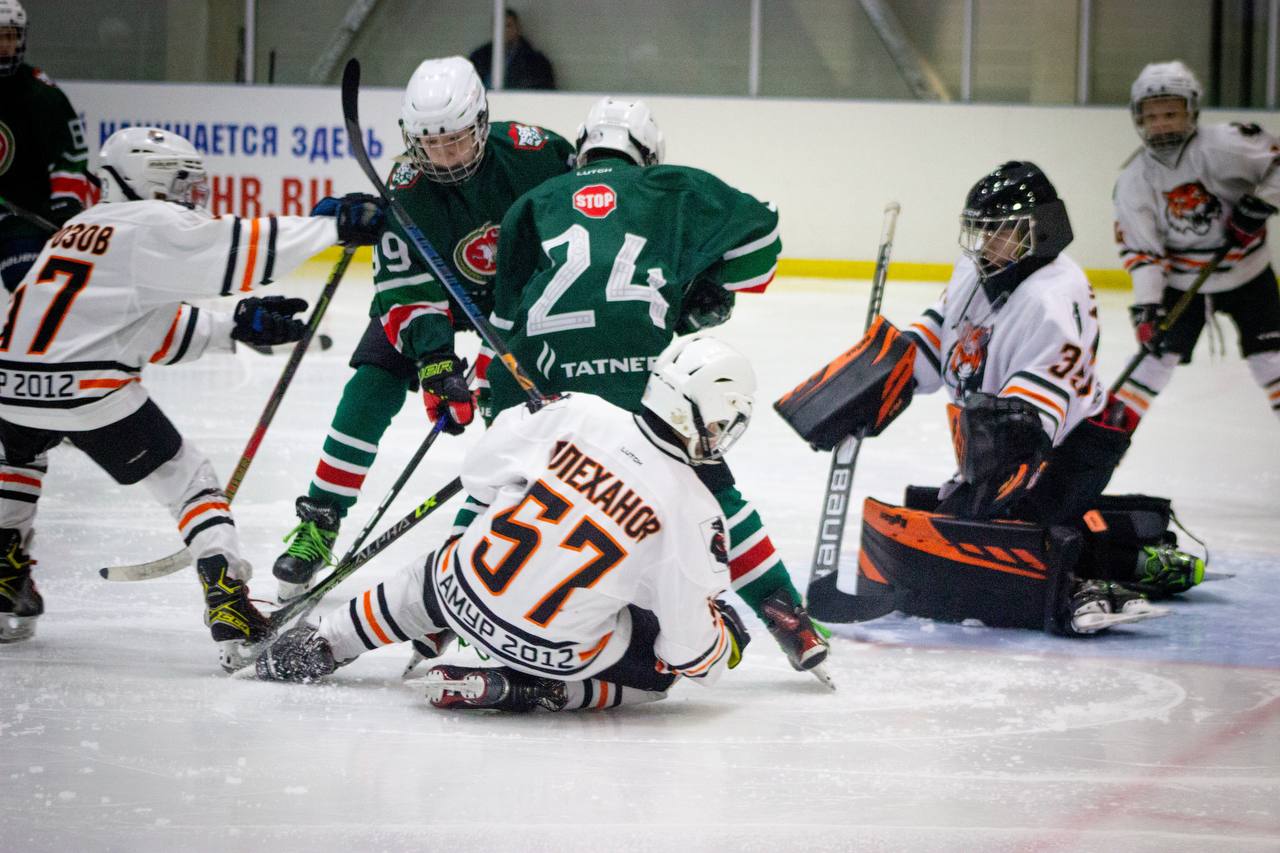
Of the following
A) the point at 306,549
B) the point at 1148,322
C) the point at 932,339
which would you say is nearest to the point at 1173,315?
the point at 1148,322

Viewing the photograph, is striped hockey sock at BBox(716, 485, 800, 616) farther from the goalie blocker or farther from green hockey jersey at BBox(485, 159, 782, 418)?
the goalie blocker

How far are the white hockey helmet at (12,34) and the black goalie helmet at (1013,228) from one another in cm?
287

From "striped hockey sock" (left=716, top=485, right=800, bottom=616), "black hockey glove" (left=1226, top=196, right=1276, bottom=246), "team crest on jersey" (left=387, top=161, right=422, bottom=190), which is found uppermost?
"black hockey glove" (left=1226, top=196, right=1276, bottom=246)

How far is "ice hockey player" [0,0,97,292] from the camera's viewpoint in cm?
462

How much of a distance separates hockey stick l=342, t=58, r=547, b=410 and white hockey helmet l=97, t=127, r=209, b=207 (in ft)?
1.12

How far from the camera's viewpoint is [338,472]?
3580 mm

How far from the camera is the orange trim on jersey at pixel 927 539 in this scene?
3291 mm

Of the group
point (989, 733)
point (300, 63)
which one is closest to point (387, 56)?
point (300, 63)

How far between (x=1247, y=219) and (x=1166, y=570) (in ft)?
5.40

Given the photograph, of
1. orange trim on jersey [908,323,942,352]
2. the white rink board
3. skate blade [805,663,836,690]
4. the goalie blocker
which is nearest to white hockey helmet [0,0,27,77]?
orange trim on jersey [908,323,942,352]

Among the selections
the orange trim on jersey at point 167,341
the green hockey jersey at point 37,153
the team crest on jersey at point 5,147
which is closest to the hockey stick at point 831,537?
the orange trim on jersey at point 167,341

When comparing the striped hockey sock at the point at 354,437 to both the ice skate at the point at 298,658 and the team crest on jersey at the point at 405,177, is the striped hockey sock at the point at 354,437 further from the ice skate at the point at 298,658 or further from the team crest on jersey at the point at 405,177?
the ice skate at the point at 298,658

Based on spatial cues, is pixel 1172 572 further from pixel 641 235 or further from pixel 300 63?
pixel 300 63

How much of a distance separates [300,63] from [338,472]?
24.0 feet
